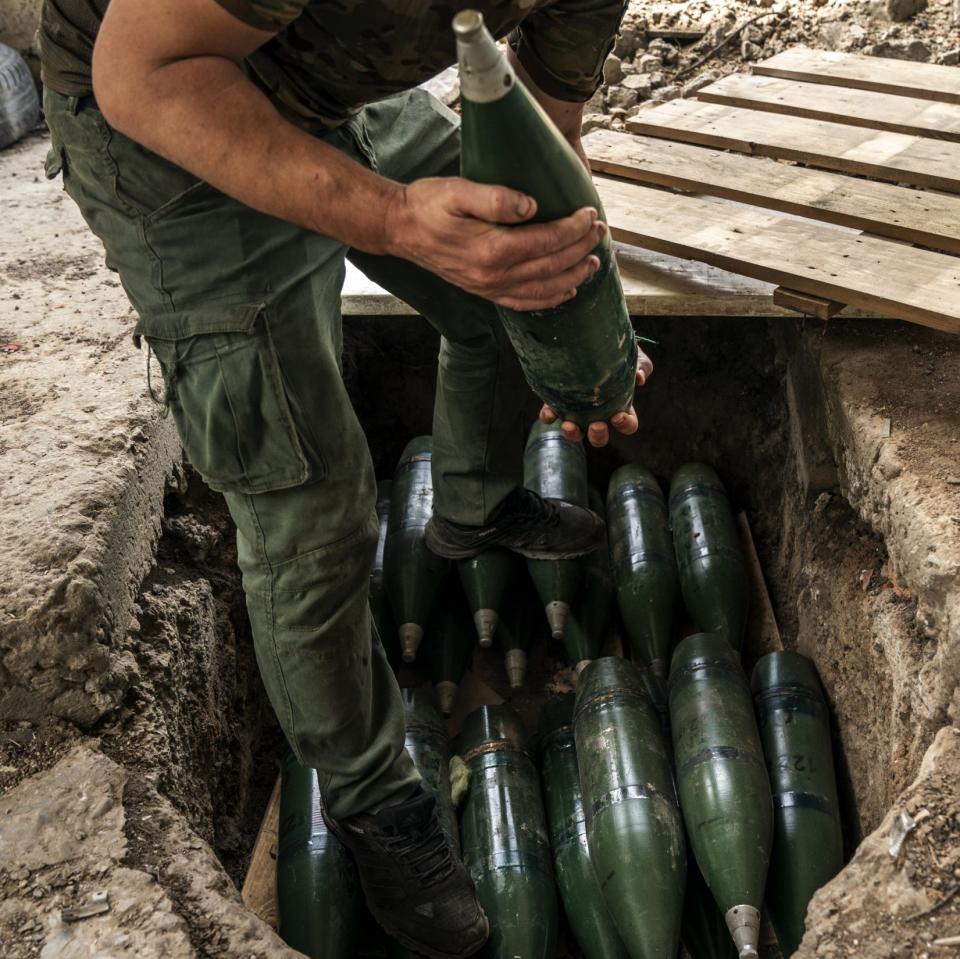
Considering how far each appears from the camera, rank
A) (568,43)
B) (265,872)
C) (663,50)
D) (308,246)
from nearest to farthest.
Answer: (308,246) < (568,43) < (265,872) < (663,50)

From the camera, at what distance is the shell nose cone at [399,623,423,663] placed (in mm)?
2953

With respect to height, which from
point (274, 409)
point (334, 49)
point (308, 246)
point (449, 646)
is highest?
point (334, 49)

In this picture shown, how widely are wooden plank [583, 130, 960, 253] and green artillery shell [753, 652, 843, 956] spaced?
1.14 metres

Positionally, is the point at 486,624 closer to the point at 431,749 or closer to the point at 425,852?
the point at 431,749

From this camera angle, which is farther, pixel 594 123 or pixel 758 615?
pixel 594 123

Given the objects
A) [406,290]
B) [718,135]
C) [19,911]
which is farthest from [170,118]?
[718,135]

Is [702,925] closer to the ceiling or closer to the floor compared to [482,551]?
closer to the floor

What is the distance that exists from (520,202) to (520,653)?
177cm

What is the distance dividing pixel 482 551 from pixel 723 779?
945mm

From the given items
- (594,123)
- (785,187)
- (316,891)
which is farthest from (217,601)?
(594,123)

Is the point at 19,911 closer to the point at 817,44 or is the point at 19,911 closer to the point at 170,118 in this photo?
the point at 170,118

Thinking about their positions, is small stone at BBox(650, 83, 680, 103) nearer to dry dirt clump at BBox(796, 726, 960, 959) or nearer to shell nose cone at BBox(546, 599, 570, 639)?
shell nose cone at BBox(546, 599, 570, 639)

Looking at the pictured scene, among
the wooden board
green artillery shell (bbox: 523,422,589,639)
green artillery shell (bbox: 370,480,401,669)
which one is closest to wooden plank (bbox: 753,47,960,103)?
the wooden board

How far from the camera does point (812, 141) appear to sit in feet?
10.7
